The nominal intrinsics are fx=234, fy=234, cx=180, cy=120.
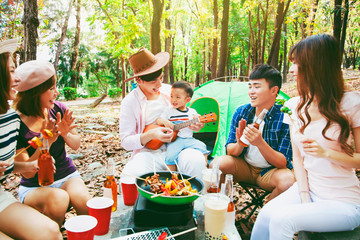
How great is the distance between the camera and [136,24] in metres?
8.53

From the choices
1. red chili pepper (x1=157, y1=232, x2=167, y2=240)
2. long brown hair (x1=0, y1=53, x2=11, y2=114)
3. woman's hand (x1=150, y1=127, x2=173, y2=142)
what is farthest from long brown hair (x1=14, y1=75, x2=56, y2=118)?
red chili pepper (x1=157, y1=232, x2=167, y2=240)

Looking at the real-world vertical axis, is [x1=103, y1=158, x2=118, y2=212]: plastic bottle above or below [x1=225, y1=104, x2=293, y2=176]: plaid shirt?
below

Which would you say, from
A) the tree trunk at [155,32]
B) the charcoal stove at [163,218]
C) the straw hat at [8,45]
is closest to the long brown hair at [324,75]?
the charcoal stove at [163,218]

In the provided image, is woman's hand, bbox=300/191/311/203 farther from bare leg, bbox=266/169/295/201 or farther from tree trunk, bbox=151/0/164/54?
tree trunk, bbox=151/0/164/54

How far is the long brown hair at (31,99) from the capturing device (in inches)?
90.3

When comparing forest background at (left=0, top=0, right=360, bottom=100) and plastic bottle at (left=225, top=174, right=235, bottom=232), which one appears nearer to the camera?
plastic bottle at (left=225, top=174, right=235, bottom=232)

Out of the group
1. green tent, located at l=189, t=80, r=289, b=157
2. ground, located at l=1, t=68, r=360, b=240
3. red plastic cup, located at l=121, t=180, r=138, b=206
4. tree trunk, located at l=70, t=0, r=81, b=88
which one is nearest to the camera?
red plastic cup, located at l=121, t=180, r=138, b=206

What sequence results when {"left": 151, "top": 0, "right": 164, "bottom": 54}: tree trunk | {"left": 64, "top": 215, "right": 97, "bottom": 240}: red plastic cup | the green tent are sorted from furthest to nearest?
{"left": 151, "top": 0, "right": 164, "bottom": 54}: tree trunk, the green tent, {"left": 64, "top": 215, "right": 97, "bottom": 240}: red plastic cup

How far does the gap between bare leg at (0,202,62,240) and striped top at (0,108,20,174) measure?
1.15 feet

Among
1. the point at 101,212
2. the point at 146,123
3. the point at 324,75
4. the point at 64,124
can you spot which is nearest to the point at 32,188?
the point at 64,124

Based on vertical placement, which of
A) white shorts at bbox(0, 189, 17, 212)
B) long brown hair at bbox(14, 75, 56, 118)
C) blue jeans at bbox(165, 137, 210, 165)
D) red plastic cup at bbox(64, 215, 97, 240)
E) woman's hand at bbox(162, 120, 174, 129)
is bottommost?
red plastic cup at bbox(64, 215, 97, 240)

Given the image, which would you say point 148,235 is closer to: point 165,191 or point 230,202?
point 165,191

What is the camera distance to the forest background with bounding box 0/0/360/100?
22.4 feet

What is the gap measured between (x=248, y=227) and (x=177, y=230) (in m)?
1.61
